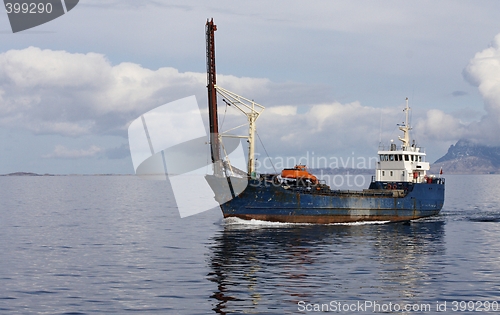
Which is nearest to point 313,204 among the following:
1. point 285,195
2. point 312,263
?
point 285,195

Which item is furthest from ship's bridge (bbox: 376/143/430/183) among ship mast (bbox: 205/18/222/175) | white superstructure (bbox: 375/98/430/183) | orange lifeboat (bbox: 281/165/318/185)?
ship mast (bbox: 205/18/222/175)

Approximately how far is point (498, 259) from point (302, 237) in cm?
1435

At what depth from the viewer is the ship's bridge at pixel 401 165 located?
204 ft

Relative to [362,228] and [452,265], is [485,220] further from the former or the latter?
[452,265]

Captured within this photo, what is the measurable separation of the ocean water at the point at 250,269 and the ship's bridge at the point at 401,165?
971 cm

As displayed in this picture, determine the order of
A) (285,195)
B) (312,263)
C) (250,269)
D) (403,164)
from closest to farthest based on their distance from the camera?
(250,269), (312,263), (285,195), (403,164)

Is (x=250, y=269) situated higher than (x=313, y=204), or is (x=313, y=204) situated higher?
(x=313, y=204)

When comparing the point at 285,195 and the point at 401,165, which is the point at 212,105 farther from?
the point at 401,165

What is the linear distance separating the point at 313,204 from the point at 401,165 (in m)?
14.9

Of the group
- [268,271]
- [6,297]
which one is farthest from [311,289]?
[6,297]

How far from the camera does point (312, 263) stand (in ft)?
111

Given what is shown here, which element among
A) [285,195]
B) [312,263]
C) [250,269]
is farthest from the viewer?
[285,195]

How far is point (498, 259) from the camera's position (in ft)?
119

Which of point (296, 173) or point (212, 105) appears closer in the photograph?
point (212, 105)
